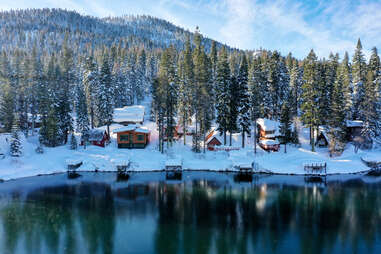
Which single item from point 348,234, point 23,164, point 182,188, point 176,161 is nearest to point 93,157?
point 23,164

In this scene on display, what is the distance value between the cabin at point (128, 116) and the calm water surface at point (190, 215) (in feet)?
91.5

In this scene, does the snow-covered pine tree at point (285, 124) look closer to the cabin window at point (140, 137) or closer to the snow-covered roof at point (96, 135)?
the cabin window at point (140, 137)

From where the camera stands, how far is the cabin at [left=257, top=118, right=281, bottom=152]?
4953 cm

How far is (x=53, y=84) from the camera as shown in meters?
56.2

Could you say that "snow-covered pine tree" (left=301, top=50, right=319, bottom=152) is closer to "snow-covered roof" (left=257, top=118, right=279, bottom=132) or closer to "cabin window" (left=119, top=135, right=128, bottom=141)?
"snow-covered roof" (left=257, top=118, right=279, bottom=132)

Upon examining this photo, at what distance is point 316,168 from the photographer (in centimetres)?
4194

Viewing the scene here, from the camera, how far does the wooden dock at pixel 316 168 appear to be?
137 ft

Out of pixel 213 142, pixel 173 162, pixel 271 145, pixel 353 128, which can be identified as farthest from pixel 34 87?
pixel 353 128

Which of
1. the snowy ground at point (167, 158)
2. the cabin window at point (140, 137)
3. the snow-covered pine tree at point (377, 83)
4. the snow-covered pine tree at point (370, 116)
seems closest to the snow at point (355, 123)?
the snow-covered pine tree at point (370, 116)

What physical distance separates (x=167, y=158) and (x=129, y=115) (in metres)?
25.2

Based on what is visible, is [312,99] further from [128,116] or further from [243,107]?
[128,116]

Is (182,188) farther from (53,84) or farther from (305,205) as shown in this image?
(53,84)

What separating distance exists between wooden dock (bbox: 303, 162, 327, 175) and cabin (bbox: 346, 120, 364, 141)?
53.7 ft

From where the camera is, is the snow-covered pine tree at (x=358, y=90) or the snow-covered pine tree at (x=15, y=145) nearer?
the snow-covered pine tree at (x=15, y=145)
